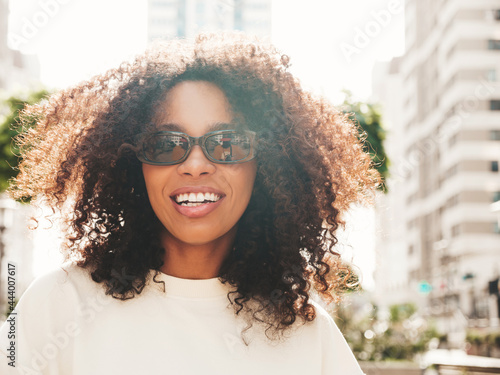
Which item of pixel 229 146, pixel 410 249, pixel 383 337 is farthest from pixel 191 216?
pixel 410 249

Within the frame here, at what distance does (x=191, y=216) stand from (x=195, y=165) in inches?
6.0

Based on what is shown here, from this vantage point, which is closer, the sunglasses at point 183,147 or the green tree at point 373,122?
the sunglasses at point 183,147

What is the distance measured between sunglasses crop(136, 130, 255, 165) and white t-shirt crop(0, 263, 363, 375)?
0.36 m

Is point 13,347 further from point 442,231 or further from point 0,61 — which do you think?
point 0,61

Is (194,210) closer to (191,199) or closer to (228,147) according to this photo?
(191,199)

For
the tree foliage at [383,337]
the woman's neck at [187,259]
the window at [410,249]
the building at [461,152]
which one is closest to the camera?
the woman's neck at [187,259]

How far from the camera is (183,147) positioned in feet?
7.13

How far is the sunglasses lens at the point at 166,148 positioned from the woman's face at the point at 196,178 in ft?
0.08

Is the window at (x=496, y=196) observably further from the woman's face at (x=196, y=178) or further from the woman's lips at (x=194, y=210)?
the woman's lips at (x=194, y=210)

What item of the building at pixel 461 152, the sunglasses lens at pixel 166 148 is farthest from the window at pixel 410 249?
the sunglasses lens at pixel 166 148

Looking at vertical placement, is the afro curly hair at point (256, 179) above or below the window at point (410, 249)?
above

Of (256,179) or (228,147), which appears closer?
(228,147)

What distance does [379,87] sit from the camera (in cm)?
10506

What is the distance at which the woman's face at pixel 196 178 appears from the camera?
2.14 metres
